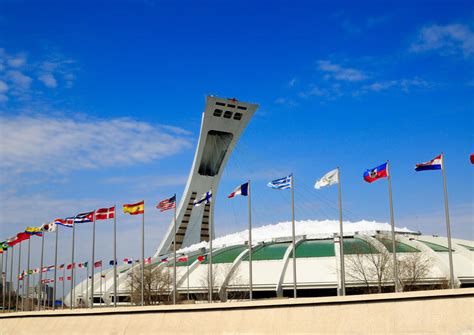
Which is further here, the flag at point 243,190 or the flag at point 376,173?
the flag at point 243,190

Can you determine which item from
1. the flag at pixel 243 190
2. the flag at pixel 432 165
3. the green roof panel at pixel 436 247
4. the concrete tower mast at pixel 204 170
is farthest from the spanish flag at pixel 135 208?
the concrete tower mast at pixel 204 170

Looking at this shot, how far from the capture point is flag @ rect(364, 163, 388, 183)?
26.7m

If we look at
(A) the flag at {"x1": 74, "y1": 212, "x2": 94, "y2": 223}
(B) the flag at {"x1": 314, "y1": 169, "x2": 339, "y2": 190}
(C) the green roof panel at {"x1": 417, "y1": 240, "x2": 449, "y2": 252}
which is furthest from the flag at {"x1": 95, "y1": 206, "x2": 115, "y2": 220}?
(C) the green roof panel at {"x1": 417, "y1": 240, "x2": 449, "y2": 252}

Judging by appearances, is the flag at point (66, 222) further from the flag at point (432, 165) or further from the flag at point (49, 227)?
the flag at point (432, 165)

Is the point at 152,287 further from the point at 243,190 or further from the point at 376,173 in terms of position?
the point at 376,173

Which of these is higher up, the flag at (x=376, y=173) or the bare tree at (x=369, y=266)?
the flag at (x=376, y=173)

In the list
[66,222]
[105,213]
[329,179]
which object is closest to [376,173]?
[329,179]

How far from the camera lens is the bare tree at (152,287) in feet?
156

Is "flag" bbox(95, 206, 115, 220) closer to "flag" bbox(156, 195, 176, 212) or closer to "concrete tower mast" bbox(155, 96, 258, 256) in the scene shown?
"flag" bbox(156, 195, 176, 212)

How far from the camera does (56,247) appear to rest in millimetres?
46188

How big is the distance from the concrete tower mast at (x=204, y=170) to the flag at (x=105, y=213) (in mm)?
28181

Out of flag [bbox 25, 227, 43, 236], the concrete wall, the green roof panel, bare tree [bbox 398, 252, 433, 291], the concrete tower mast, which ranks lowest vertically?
the concrete wall

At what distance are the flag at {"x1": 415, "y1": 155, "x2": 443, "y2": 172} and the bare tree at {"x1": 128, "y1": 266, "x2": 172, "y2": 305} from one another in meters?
27.7

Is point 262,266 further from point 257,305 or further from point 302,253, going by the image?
point 257,305
